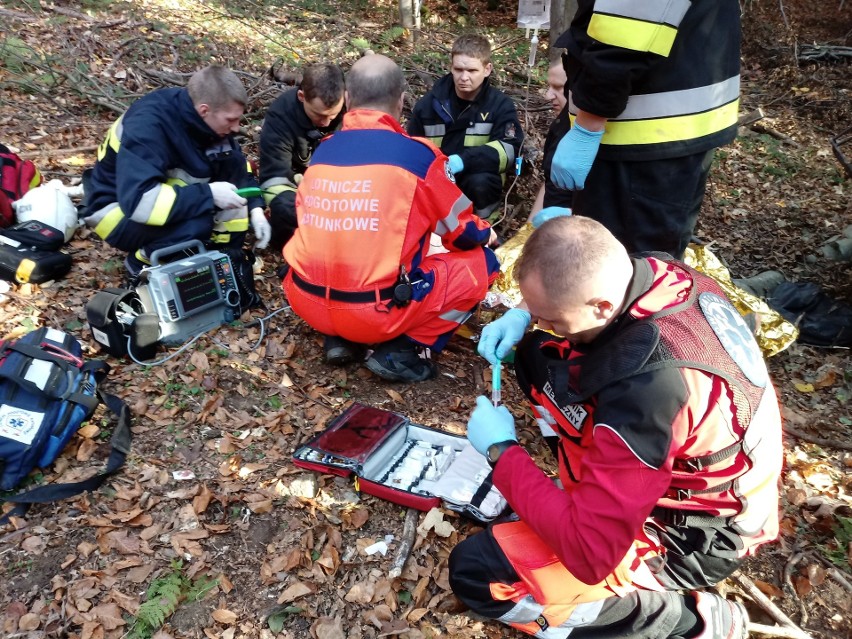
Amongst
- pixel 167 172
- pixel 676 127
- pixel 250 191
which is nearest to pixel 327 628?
pixel 676 127

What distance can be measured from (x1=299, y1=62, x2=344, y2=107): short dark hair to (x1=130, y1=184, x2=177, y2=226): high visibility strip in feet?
4.82

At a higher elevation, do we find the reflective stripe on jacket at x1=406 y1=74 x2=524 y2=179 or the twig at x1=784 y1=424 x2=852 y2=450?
the reflective stripe on jacket at x1=406 y1=74 x2=524 y2=179

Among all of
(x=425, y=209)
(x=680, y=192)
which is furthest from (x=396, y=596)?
(x=680, y=192)

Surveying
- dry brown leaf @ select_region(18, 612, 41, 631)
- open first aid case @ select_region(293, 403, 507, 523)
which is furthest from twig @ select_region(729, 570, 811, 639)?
dry brown leaf @ select_region(18, 612, 41, 631)

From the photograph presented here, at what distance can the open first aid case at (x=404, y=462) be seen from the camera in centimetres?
276

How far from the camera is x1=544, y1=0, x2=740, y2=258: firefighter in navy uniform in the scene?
91.8 inches

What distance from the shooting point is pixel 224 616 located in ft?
7.79

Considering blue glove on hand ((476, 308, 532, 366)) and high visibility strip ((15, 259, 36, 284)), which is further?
Result: high visibility strip ((15, 259, 36, 284))

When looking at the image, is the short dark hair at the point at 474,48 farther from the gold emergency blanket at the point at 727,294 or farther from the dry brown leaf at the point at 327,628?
the dry brown leaf at the point at 327,628

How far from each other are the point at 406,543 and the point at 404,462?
0.46 metres

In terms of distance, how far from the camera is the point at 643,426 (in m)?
1.65

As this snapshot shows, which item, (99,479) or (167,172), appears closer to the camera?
(99,479)

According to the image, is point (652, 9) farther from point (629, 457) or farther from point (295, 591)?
point (295, 591)

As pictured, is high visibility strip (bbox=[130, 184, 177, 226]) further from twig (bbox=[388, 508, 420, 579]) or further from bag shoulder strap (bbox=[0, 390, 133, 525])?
twig (bbox=[388, 508, 420, 579])
